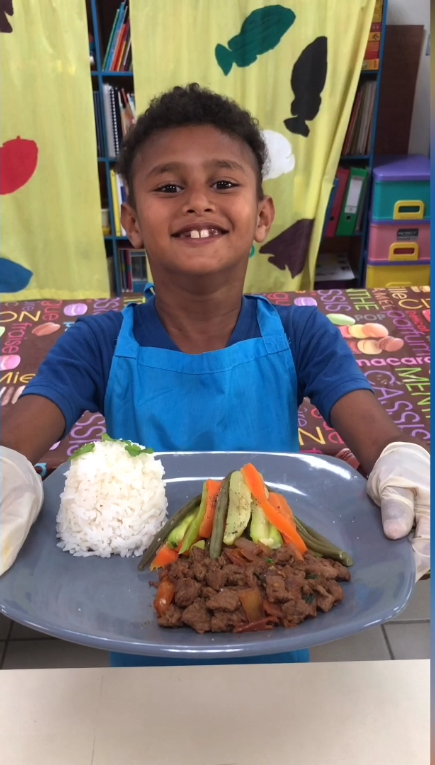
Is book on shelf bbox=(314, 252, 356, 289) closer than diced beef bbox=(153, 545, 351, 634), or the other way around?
diced beef bbox=(153, 545, 351, 634)

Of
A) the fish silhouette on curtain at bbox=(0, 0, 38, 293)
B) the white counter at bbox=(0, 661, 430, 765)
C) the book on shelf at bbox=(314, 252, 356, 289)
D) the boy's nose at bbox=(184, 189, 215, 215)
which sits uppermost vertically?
the boy's nose at bbox=(184, 189, 215, 215)

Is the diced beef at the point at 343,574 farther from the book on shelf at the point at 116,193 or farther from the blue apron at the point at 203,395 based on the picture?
the book on shelf at the point at 116,193

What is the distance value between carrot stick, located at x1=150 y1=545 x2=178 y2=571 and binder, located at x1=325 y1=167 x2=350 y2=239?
8.42 ft

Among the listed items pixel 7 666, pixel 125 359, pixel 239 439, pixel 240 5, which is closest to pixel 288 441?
pixel 239 439

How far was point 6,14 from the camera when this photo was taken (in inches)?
100

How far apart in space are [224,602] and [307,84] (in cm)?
259

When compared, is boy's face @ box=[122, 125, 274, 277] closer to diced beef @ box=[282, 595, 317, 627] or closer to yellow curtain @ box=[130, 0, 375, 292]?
diced beef @ box=[282, 595, 317, 627]

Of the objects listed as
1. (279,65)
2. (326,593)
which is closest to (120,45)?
(279,65)

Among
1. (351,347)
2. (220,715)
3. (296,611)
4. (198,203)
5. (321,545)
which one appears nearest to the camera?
(220,715)

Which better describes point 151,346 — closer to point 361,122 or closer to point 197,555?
point 197,555

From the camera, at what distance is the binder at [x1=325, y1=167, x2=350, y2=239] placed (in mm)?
2916

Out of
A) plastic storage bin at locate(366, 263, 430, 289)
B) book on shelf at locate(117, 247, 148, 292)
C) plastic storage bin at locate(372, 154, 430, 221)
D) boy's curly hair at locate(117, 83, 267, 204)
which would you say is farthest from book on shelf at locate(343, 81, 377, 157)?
boy's curly hair at locate(117, 83, 267, 204)

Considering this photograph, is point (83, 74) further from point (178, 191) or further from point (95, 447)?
point (95, 447)

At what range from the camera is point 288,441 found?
1.03 m
